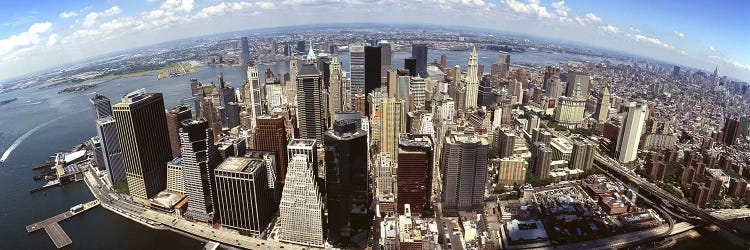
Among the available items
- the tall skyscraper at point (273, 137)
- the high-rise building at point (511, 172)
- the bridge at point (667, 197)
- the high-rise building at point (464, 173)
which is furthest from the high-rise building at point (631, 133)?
the tall skyscraper at point (273, 137)

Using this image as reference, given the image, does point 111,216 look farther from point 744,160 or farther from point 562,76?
point 562,76

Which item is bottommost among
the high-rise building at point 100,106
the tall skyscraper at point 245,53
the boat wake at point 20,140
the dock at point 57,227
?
the dock at point 57,227

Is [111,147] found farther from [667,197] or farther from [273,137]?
[667,197]

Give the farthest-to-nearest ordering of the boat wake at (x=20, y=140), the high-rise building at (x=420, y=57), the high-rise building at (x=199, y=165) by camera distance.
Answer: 1. the high-rise building at (x=420, y=57)
2. the boat wake at (x=20, y=140)
3. the high-rise building at (x=199, y=165)

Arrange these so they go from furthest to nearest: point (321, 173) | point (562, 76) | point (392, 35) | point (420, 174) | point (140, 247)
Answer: point (392, 35) < point (562, 76) < point (321, 173) < point (420, 174) < point (140, 247)

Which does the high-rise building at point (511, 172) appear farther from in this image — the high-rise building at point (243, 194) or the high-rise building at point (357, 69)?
the high-rise building at point (357, 69)

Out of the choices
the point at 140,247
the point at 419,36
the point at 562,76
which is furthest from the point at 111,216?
the point at 419,36
